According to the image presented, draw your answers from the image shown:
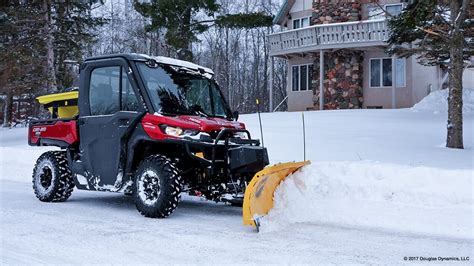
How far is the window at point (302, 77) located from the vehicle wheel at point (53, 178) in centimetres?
2228

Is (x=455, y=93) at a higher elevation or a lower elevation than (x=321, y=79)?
lower

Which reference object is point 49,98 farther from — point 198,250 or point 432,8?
point 432,8

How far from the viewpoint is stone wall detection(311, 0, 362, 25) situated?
27.8 m

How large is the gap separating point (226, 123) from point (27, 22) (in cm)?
1954

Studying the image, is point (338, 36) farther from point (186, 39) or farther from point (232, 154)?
point (232, 154)

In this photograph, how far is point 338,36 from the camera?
86.7 feet

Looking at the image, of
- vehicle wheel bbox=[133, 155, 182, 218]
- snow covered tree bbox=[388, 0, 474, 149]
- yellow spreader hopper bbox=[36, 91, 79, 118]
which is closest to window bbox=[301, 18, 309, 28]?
snow covered tree bbox=[388, 0, 474, 149]

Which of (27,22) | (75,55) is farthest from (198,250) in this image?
(75,55)

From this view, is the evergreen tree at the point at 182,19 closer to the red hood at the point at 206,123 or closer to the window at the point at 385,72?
the window at the point at 385,72

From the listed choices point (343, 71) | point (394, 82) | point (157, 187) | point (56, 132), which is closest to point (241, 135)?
point (157, 187)

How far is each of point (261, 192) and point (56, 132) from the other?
404cm

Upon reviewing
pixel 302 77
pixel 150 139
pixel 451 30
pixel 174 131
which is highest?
pixel 451 30

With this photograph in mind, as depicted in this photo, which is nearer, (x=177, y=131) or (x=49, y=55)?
(x=177, y=131)

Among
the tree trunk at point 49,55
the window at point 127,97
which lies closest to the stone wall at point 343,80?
the tree trunk at point 49,55
